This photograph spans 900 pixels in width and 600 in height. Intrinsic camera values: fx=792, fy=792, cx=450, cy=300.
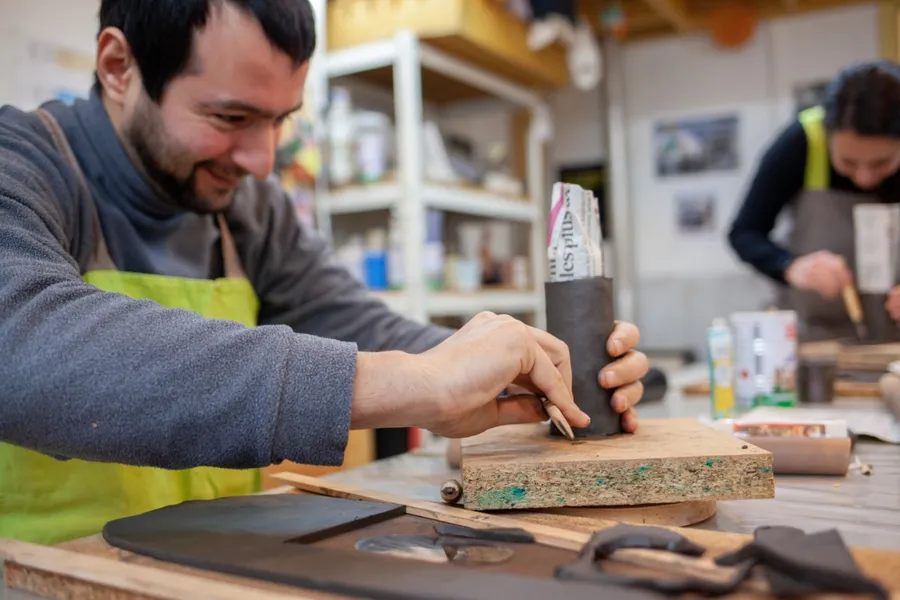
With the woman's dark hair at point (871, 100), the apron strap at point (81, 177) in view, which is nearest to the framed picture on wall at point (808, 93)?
the woman's dark hair at point (871, 100)

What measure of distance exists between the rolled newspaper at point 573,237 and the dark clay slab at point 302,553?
1.10ft

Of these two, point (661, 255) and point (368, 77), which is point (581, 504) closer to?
point (368, 77)

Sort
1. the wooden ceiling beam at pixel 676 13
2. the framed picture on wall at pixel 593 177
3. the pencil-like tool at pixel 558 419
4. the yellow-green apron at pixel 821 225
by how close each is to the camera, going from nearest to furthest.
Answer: the pencil-like tool at pixel 558 419 < the yellow-green apron at pixel 821 225 < the wooden ceiling beam at pixel 676 13 < the framed picture on wall at pixel 593 177

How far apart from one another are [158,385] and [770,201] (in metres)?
2.11

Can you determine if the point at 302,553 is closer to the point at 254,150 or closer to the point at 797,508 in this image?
the point at 797,508

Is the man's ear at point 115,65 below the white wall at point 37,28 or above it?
below

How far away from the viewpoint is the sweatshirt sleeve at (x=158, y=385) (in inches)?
25.6

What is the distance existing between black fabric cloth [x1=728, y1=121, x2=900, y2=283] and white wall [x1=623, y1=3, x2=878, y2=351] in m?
1.19

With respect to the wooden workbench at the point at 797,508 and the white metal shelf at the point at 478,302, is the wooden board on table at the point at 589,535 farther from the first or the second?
the white metal shelf at the point at 478,302

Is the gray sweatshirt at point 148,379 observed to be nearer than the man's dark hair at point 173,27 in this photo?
Yes

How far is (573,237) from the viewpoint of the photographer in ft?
2.92

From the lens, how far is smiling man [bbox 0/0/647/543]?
657 mm

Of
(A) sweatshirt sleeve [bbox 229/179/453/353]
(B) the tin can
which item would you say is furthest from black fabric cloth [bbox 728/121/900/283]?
(A) sweatshirt sleeve [bbox 229/179/453/353]

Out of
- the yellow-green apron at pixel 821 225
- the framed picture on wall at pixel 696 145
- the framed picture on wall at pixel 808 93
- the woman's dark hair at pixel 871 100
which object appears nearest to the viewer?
the woman's dark hair at pixel 871 100
